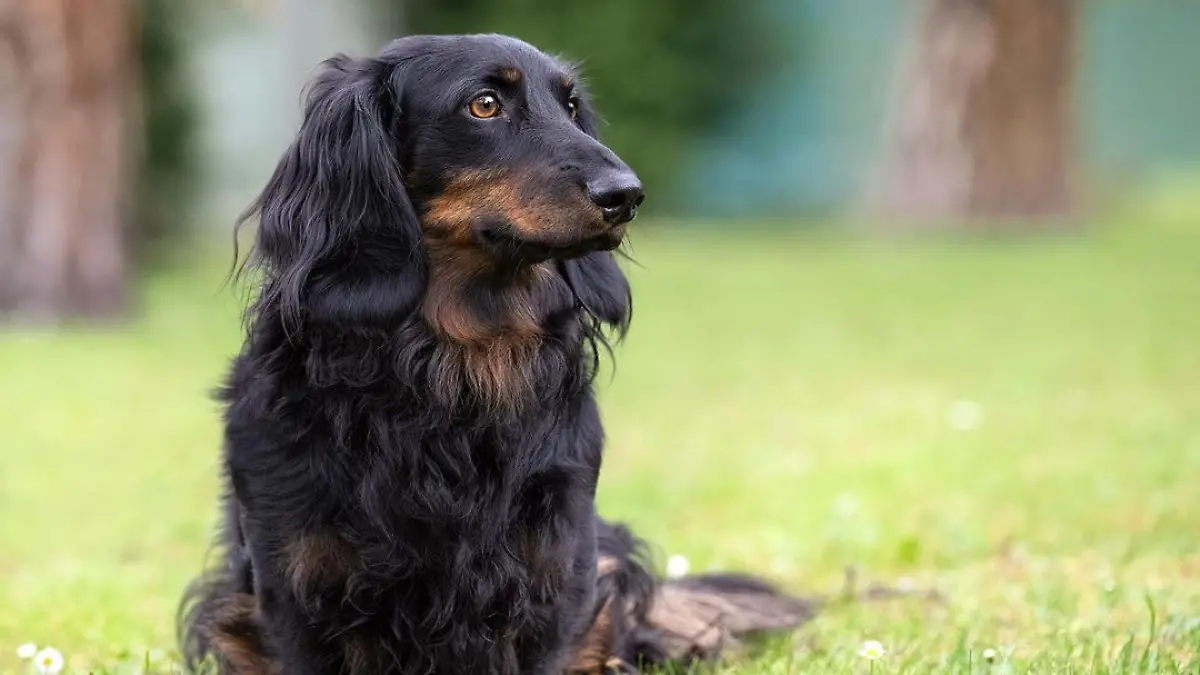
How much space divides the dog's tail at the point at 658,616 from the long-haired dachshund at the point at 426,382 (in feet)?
0.07

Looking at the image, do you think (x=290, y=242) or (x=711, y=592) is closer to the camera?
(x=290, y=242)

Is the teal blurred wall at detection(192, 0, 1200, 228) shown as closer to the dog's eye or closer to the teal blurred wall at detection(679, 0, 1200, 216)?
the teal blurred wall at detection(679, 0, 1200, 216)

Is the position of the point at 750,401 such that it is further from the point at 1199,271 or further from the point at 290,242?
the point at 1199,271

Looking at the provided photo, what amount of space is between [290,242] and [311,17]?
2162 centimetres

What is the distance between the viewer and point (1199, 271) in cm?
1494

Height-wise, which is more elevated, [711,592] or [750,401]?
[711,592]

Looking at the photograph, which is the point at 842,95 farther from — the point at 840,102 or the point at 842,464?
the point at 842,464

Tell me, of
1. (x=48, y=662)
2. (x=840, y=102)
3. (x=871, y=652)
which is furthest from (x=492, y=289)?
(x=840, y=102)

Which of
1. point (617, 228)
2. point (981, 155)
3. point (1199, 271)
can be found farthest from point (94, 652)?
point (981, 155)

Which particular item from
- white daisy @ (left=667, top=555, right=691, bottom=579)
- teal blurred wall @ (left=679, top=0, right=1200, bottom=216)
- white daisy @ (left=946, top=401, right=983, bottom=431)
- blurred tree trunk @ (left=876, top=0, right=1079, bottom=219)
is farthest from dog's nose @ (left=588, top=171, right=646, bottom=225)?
teal blurred wall @ (left=679, top=0, right=1200, bottom=216)

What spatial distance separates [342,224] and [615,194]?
68cm

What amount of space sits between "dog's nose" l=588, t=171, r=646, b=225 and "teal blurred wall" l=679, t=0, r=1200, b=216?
19.5 m

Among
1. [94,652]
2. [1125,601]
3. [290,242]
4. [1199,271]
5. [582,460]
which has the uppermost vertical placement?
[290,242]

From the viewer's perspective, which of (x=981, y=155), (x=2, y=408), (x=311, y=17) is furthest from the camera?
(x=311, y=17)
